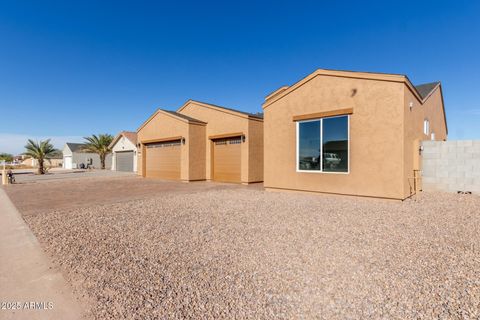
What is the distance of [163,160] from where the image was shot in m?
17.9

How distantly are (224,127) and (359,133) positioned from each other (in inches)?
335

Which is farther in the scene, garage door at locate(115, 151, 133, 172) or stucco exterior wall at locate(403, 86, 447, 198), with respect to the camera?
garage door at locate(115, 151, 133, 172)

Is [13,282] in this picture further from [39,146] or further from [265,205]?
[39,146]

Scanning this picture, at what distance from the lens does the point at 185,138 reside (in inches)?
616

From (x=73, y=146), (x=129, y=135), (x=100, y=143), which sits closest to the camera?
(x=129, y=135)

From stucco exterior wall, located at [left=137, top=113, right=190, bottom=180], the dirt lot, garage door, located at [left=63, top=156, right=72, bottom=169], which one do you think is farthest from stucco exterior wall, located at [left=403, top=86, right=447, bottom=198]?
garage door, located at [left=63, top=156, right=72, bottom=169]

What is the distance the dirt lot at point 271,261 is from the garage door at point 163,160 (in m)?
9.91

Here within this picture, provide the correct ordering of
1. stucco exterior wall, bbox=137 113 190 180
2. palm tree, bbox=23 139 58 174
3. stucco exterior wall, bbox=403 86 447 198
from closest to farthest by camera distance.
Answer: stucco exterior wall, bbox=403 86 447 198 < stucco exterior wall, bbox=137 113 190 180 < palm tree, bbox=23 139 58 174

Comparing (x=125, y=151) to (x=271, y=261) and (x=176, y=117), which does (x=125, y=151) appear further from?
(x=271, y=261)

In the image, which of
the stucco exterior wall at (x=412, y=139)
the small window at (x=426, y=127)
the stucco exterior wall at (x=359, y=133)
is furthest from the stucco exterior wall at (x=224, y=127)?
the small window at (x=426, y=127)

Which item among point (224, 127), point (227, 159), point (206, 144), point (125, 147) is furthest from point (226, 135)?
point (125, 147)

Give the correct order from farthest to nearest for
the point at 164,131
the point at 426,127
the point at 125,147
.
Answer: the point at 125,147 < the point at 164,131 < the point at 426,127

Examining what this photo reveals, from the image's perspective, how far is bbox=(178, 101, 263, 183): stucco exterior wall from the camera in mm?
13914

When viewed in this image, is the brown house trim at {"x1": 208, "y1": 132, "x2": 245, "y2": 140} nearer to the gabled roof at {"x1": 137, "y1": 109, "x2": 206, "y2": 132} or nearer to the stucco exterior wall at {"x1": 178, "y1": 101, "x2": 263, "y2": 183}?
the stucco exterior wall at {"x1": 178, "y1": 101, "x2": 263, "y2": 183}
